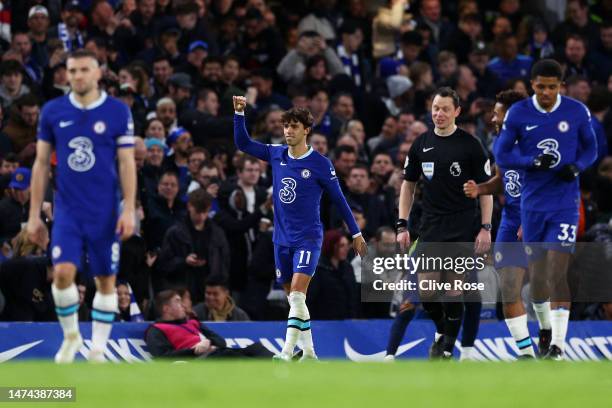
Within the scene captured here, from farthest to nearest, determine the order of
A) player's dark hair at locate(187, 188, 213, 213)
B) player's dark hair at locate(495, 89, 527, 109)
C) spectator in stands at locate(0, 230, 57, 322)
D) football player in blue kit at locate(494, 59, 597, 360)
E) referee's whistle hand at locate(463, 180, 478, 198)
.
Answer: player's dark hair at locate(187, 188, 213, 213) < spectator in stands at locate(0, 230, 57, 322) < player's dark hair at locate(495, 89, 527, 109) < referee's whistle hand at locate(463, 180, 478, 198) < football player in blue kit at locate(494, 59, 597, 360)

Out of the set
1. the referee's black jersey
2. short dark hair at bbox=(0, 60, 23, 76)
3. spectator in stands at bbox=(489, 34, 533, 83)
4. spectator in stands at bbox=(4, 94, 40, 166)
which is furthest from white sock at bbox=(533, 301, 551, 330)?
spectator in stands at bbox=(489, 34, 533, 83)

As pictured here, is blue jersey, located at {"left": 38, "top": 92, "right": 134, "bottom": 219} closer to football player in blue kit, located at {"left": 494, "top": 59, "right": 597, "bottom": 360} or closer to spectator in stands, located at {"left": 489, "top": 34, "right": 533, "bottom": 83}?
football player in blue kit, located at {"left": 494, "top": 59, "right": 597, "bottom": 360}

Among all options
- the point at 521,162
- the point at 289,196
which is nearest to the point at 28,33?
the point at 289,196

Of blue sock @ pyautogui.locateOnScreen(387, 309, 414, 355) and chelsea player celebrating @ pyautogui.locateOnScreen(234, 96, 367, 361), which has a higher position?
chelsea player celebrating @ pyautogui.locateOnScreen(234, 96, 367, 361)

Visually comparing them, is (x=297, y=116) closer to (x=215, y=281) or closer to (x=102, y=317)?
(x=215, y=281)

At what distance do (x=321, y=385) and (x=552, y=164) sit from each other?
5.07 meters

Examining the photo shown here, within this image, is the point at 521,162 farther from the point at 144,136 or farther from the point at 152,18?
the point at 152,18

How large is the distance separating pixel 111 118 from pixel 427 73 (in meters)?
12.4

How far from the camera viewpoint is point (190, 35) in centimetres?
2253

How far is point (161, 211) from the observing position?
60.2 feet

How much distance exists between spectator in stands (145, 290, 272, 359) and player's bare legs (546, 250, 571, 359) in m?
3.55

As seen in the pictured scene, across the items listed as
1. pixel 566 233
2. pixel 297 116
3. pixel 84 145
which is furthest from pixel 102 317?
pixel 566 233

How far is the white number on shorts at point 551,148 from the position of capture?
13.8 meters

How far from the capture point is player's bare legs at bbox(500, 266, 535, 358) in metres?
14.4
